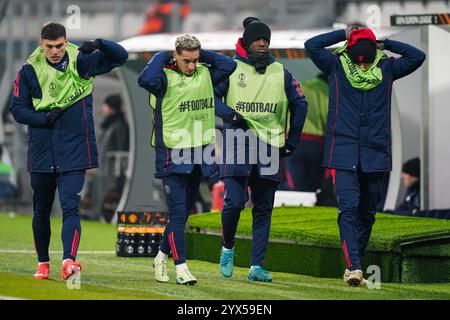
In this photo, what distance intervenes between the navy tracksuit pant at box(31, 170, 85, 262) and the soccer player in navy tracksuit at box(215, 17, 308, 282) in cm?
134

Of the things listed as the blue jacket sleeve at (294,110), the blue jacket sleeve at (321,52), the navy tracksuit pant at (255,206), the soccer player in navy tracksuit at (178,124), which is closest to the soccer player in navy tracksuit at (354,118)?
the blue jacket sleeve at (321,52)

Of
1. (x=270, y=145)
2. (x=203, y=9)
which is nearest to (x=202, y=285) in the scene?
(x=270, y=145)

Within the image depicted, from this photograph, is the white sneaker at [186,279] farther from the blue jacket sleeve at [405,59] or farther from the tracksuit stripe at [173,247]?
the blue jacket sleeve at [405,59]

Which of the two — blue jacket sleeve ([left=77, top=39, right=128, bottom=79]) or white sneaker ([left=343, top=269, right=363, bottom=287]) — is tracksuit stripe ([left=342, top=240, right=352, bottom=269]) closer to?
white sneaker ([left=343, top=269, right=363, bottom=287])

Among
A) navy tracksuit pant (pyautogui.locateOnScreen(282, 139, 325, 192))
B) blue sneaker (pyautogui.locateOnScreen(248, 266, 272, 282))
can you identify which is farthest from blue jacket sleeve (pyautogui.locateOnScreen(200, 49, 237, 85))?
navy tracksuit pant (pyautogui.locateOnScreen(282, 139, 325, 192))

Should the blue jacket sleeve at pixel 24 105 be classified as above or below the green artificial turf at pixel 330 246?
above

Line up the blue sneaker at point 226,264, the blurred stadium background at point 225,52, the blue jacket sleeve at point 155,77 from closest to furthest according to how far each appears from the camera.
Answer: the blue jacket sleeve at point 155,77, the blue sneaker at point 226,264, the blurred stadium background at point 225,52

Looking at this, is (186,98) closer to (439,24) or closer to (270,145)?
(270,145)

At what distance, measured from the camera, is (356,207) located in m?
11.7

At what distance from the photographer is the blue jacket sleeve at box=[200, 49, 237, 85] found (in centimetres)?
1181

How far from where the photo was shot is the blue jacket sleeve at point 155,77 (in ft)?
37.3

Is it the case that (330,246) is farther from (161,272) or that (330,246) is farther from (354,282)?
(161,272)

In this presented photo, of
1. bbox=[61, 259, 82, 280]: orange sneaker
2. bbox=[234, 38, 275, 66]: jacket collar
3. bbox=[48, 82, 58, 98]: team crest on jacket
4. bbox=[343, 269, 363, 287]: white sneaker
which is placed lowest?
bbox=[343, 269, 363, 287]: white sneaker

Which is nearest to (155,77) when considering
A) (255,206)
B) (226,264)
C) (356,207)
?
(255,206)
